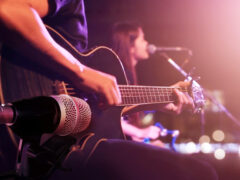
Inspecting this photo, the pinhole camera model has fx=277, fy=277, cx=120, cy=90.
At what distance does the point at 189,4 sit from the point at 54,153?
4398 mm

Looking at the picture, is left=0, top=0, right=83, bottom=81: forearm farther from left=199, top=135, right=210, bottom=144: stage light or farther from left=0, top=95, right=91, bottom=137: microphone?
left=199, top=135, right=210, bottom=144: stage light

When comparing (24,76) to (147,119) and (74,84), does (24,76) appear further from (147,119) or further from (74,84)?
(147,119)

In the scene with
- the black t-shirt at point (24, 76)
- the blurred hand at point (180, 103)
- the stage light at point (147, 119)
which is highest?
the black t-shirt at point (24, 76)

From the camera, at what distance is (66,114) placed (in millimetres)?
996

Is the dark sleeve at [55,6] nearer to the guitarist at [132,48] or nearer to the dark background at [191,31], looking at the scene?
the guitarist at [132,48]

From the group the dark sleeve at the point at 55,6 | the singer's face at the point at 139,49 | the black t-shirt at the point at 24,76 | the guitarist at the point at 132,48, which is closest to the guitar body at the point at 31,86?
the black t-shirt at the point at 24,76

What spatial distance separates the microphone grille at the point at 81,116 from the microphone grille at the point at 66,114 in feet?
0.12

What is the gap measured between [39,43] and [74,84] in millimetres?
250

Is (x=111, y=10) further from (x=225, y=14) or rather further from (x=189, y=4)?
(x=225, y=14)

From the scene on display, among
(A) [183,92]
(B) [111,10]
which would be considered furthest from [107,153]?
(B) [111,10]

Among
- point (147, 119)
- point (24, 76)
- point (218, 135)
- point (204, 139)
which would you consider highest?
point (24, 76)

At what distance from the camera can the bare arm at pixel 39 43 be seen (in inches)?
42.3

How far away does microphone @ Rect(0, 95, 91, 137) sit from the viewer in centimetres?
87

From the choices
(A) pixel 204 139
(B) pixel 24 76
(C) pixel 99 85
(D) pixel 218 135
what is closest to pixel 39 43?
(B) pixel 24 76
